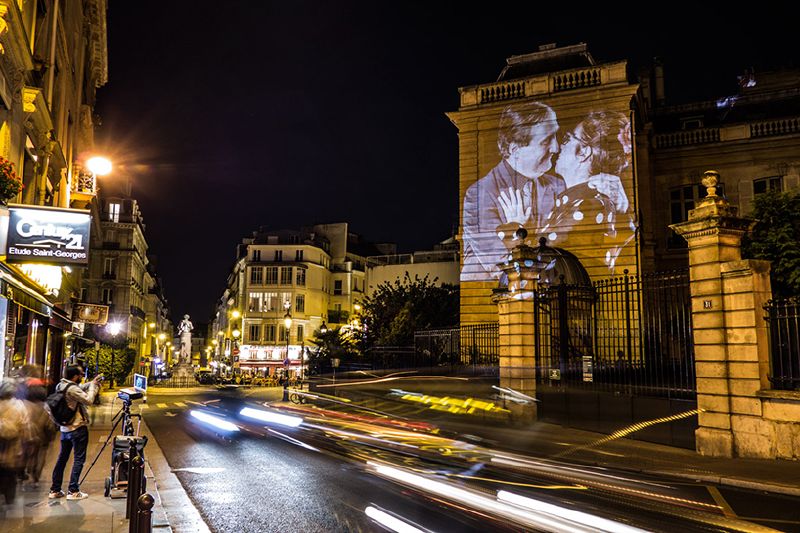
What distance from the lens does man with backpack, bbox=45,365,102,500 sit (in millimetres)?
8164

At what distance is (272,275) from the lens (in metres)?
73.6

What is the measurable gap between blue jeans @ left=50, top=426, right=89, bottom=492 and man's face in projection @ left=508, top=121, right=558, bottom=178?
924 inches

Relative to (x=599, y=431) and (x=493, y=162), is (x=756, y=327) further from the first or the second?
(x=493, y=162)

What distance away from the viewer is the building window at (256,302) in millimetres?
73625

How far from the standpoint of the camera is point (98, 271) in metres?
65.0

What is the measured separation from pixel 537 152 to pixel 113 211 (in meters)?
54.8

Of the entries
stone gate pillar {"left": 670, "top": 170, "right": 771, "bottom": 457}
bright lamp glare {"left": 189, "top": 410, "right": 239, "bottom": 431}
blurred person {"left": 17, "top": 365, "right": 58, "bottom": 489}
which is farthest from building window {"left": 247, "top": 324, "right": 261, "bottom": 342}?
stone gate pillar {"left": 670, "top": 170, "right": 771, "bottom": 457}

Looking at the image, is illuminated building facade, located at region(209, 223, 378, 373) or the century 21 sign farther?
illuminated building facade, located at region(209, 223, 378, 373)

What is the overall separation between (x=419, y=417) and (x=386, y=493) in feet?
36.3

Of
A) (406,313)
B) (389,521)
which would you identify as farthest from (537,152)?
(389,521)

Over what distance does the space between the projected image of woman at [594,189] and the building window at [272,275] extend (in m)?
50.2

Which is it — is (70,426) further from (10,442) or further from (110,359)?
(110,359)

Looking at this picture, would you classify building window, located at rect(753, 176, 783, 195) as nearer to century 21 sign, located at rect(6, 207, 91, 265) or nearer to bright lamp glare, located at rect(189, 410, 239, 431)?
bright lamp glare, located at rect(189, 410, 239, 431)

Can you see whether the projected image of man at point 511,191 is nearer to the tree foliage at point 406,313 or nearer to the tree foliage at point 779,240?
the tree foliage at point 406,313
